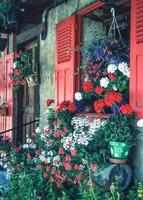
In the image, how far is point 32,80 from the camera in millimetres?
6828

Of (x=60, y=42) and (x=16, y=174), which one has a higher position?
(x=60, y=42)

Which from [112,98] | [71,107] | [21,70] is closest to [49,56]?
[21,70]

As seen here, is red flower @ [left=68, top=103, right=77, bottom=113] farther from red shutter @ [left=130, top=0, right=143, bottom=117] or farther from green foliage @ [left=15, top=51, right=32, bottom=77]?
green foliage @ [left=15, top=51, right=32, bottom=77]

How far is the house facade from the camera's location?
412 cm

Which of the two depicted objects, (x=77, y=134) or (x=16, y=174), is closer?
(x=77, y=134)

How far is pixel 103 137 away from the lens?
427 centimetres

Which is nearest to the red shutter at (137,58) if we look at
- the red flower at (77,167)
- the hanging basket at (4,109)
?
the red flower at (77,167)

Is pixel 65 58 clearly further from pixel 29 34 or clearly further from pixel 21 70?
pixel 29 34

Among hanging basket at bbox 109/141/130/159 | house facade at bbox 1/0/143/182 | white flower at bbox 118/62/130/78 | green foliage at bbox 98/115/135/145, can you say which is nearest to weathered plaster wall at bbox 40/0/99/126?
house facade at bbox 1/0/143/182

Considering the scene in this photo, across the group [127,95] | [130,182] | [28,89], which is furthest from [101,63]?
[28,89]

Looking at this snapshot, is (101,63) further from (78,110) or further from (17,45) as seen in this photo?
(17,45)

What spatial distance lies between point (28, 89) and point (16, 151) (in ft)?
7.02

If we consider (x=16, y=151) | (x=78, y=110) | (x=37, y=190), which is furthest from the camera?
(x=16, y=151)

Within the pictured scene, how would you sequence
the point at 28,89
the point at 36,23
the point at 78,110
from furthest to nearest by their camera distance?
the point at 28,89 < the point at 36,23 < the point at 78,110
